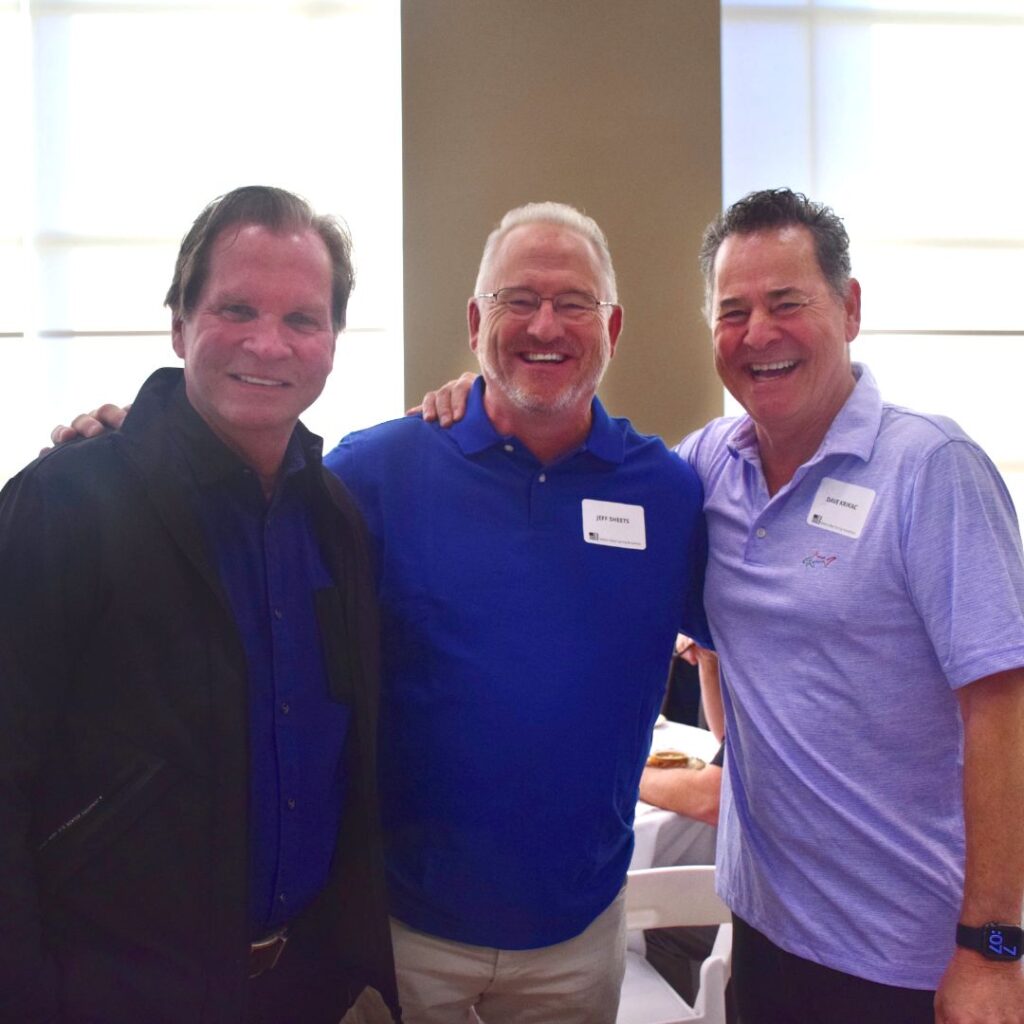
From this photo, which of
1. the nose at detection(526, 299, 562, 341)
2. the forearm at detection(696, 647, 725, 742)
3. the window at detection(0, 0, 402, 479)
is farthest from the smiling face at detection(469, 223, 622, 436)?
the window at detection(0, 0, 402, 479)

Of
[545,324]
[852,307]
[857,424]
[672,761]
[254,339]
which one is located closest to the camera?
[254,339]

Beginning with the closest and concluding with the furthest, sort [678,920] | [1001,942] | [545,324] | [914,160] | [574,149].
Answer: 1. [1001,942]
2. [545,324]
3. [678,920]
4. [574,149]
5. [914,160]

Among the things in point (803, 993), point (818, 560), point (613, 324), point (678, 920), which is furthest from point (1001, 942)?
point (613, 324)

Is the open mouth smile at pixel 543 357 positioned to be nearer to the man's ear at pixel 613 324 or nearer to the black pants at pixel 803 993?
the man's ear at pixel 613 324

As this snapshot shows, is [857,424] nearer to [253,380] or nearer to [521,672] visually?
[521,672]

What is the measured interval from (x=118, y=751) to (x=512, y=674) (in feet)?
2.16

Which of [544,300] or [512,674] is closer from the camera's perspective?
[512,674]

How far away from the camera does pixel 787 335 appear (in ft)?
4.79

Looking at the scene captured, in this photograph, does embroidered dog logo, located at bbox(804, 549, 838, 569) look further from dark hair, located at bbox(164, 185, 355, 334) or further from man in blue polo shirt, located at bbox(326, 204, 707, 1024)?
dark hair, located at bbox(164, 185, 355, 334)

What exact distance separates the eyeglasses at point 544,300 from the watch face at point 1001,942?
1268 mm

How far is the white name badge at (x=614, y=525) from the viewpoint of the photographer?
60.8 inches

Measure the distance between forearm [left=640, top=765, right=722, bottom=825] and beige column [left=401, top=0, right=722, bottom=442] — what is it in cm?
237

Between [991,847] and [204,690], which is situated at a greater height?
[204,690]

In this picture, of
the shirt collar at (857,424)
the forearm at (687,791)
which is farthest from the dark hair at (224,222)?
the forearm at (687,791)
